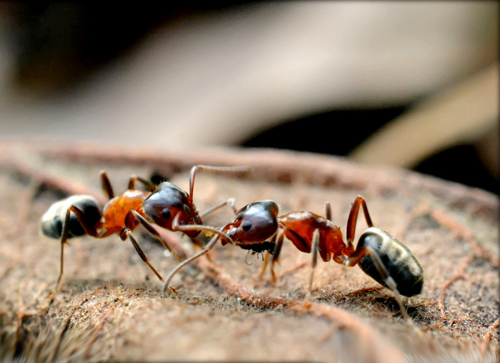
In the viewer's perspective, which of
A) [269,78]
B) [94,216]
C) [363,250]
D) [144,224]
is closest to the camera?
[363,250]

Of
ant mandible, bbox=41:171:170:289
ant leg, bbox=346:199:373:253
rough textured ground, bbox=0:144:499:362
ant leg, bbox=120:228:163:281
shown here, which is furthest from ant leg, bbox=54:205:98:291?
ant leg, bbox=346:199:373:253

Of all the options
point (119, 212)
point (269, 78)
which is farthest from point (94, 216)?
point (269, 78)

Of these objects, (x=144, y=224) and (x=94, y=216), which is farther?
(x=94, y=216)

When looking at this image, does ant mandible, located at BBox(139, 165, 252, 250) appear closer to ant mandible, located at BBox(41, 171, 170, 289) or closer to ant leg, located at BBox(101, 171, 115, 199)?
ant mandible, located at BBox(41, 171, 170, 289)

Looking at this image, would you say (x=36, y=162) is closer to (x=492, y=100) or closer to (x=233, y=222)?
(x=233, y=222)

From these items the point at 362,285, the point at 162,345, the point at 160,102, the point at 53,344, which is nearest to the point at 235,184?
the point at 362,285

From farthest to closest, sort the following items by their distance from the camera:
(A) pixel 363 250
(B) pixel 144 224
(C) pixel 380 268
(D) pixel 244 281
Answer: (B) pixel 144 224 → (D) pixel 244 281 → (A) pixel 363 250 → (C) pixel 380 268

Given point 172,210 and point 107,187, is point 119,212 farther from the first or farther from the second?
point 172,210
